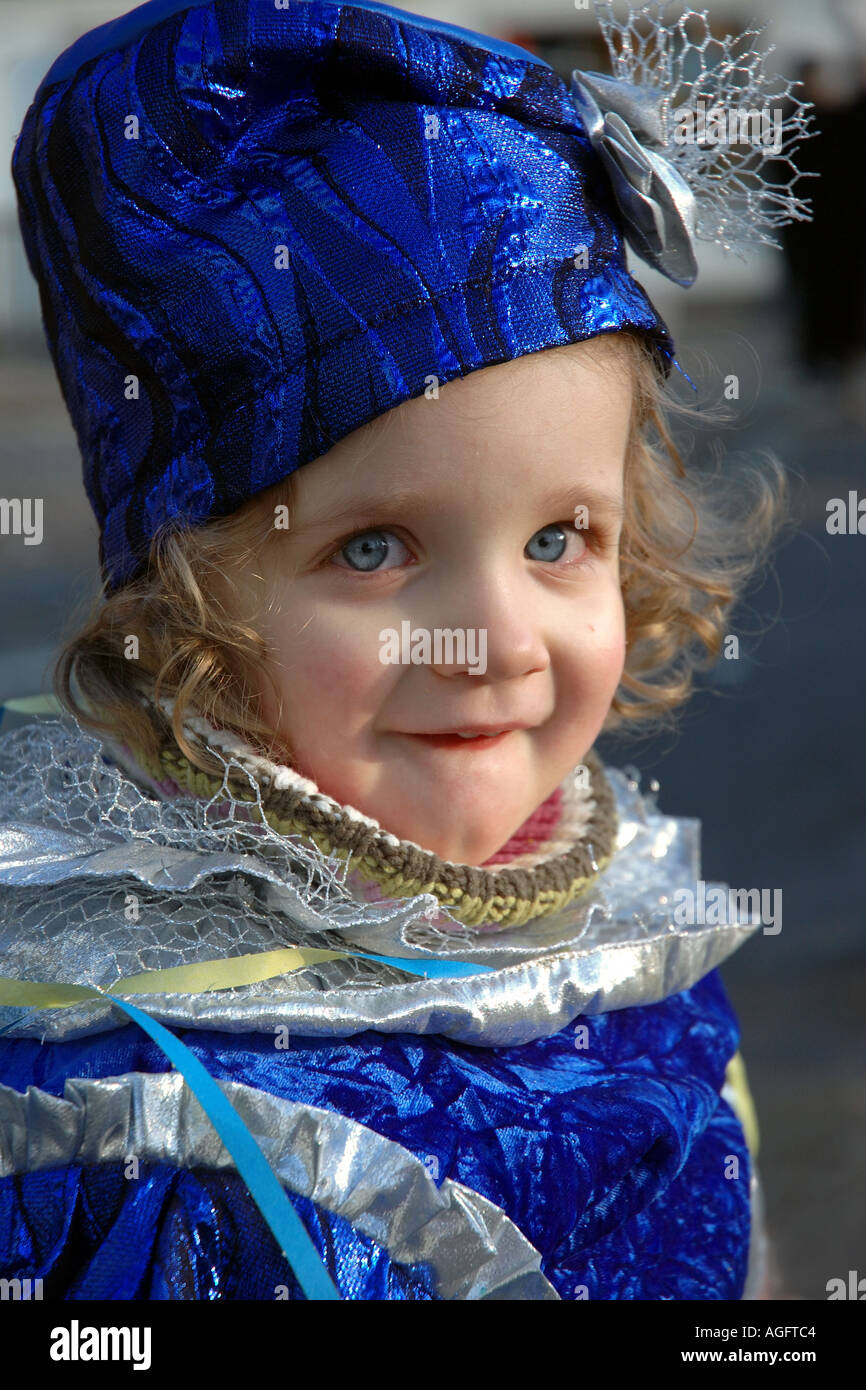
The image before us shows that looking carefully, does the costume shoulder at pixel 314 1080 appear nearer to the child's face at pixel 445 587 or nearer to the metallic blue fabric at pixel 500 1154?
the metallic blue fabric at pixel 500 1154

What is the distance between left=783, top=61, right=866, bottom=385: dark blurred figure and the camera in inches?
341

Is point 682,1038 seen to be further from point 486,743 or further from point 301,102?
point 301,102

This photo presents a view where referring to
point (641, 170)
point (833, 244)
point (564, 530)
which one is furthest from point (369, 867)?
point (833, 244)

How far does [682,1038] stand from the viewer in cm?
145

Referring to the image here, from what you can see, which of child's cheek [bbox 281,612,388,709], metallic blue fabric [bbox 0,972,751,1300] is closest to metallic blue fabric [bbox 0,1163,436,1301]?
metallic blue fabric [bbox 0,972,751,1300]

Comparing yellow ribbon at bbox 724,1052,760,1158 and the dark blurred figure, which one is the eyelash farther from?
the dark blurred figure

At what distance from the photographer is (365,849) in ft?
3.92

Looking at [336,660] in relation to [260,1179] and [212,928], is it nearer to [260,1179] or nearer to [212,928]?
[212,928]

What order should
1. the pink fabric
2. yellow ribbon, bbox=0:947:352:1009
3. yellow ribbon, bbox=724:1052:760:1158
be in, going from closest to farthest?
yellow ribbon, bbox=0:947:352:1009 < the pink fabric < yellow ribbon, bbox=724:1052:760:1158

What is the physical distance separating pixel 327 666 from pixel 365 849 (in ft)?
0.52

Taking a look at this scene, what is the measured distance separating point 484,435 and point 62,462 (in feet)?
26.6

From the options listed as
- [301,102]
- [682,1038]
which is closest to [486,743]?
[682,1038]
